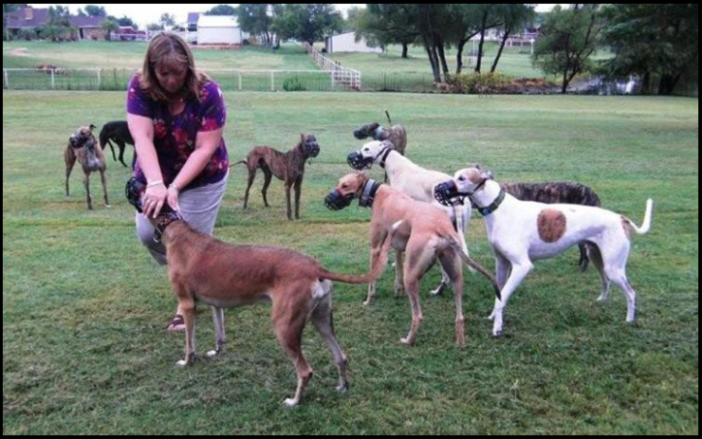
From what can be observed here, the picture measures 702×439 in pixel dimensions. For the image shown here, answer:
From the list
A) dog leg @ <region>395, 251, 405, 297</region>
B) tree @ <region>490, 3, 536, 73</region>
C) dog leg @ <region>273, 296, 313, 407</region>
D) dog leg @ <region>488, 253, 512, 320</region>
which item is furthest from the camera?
tree @ <region>490, 3, 536, 73</region>

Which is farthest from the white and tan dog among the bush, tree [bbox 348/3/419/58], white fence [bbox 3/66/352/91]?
tree [bbox 348/3/419/58]

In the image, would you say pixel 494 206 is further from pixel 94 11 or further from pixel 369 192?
pixel 94 11

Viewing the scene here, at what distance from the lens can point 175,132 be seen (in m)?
4.56

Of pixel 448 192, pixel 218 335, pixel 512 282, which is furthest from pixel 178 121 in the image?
pixel 512 282

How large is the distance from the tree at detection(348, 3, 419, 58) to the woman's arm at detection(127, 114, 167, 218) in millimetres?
39905

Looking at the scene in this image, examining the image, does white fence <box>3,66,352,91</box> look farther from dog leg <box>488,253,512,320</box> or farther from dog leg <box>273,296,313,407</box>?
dog leg <box>273,296,313,407</box>

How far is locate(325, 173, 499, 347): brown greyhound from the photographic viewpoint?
503 cm

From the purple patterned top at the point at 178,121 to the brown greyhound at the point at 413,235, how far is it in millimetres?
1517

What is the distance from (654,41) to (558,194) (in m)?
32.3

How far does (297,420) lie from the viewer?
402 cm

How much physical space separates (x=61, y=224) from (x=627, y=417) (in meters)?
7.58

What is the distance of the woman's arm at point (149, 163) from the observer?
169 inches

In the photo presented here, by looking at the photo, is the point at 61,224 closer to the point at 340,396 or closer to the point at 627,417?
the point at 340,396

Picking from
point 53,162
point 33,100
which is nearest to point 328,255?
point 53,162
